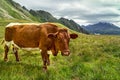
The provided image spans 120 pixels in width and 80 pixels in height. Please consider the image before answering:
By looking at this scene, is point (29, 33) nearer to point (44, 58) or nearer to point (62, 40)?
point (44, 58)

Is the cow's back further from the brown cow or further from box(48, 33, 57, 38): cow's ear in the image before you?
box(48, 33, 57, 38): cow's ear

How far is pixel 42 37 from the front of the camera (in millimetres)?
15297

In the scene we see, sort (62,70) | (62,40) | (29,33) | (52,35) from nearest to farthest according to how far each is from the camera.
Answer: (62,40) < (52,35) < (62,70) < (29,33)

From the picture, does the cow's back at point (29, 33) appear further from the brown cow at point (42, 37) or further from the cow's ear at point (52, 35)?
the cow's ear at point (52, 35)

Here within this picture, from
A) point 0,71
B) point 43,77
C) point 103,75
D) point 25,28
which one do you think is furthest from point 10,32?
point 103,75

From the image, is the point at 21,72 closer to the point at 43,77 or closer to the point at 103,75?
the point at 43,77

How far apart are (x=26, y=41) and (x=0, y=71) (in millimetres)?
2766

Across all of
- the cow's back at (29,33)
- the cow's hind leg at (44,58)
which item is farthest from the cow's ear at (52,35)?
the cow's hind leg at (44,58)

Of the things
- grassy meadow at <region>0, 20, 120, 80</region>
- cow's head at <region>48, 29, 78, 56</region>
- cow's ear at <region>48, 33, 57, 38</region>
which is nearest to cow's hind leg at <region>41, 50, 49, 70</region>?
grassy meadow at <region>0, 20, 120, 80</region>

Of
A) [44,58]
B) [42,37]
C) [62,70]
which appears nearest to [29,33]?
[42,37]

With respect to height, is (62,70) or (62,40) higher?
(62,40)

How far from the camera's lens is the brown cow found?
14.1 meters

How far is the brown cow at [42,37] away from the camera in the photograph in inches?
555

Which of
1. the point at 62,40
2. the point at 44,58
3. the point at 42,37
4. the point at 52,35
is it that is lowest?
the point at 44,58
